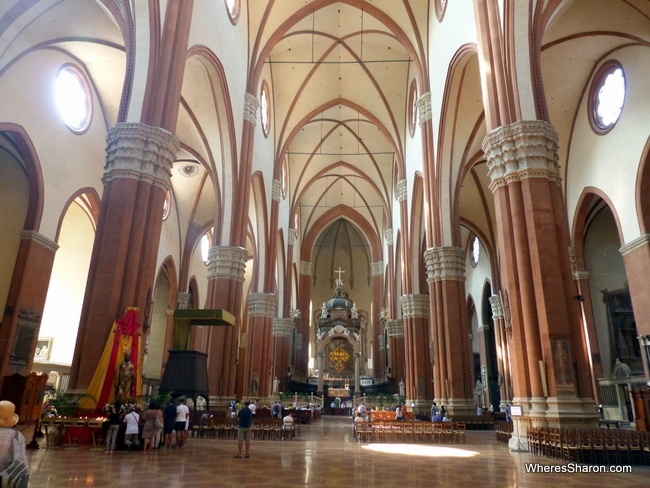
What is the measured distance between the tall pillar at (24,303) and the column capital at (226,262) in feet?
18.0

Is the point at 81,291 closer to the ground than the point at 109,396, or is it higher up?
higher up

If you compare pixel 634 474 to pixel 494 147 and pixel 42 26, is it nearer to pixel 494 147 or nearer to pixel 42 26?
pixel 494 147

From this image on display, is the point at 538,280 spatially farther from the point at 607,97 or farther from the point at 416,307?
the point at 416,307

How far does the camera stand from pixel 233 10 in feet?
61.2

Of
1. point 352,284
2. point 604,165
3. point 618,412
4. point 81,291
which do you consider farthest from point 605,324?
point 352,284

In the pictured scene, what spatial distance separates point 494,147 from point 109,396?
9618 mm

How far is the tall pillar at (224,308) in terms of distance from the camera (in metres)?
17.0

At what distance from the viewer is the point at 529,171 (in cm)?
1042

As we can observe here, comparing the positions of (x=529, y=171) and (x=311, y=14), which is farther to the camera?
(x=311, y=14)

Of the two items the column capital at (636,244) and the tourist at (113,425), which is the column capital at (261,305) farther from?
the tourist at (113,425)

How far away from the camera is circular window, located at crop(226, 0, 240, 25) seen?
59.0 feet

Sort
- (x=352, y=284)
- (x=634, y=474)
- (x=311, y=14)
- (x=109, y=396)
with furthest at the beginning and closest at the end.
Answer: (x=352, y=284) < (x=311, y=14) < (x=109, y=396) < (x=634, y=474)

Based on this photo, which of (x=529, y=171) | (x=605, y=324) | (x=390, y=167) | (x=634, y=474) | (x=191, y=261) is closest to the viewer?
(x=634, y=474)

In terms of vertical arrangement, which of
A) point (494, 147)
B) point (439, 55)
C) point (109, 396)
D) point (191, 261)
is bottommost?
point (109, 396)
